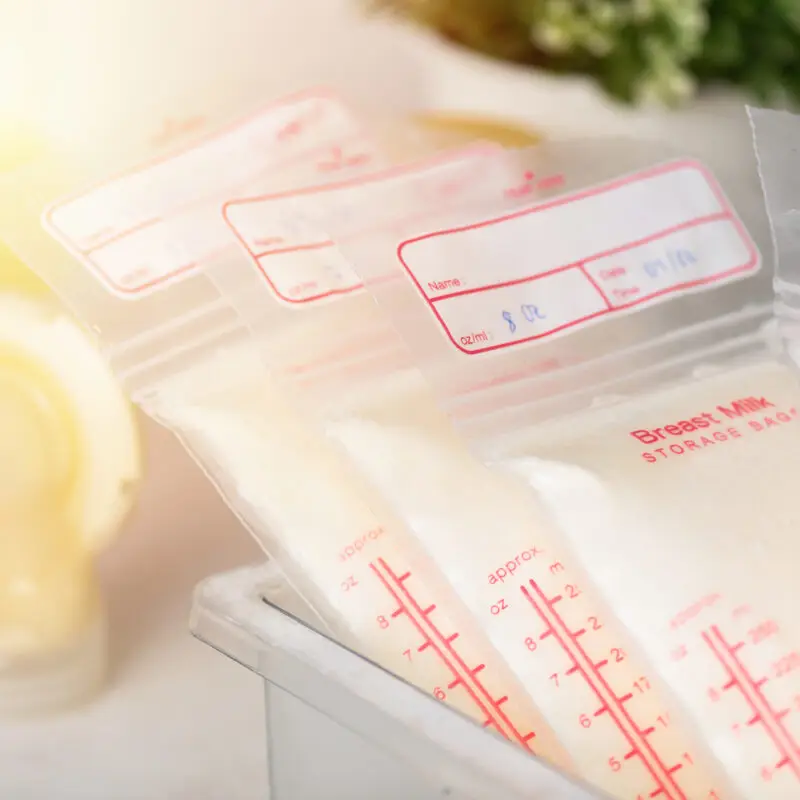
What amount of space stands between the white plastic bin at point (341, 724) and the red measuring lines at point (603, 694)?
1.4 inches

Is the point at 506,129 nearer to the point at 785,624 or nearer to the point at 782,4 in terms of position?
the point at 782,4

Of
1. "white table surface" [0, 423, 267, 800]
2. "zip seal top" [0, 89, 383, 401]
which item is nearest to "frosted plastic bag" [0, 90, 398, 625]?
"zip seal top" [0, 89, 383, 401]

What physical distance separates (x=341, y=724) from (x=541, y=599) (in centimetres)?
7

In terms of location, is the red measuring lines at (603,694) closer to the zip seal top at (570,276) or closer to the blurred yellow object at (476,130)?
the zip seal top at (570,276)

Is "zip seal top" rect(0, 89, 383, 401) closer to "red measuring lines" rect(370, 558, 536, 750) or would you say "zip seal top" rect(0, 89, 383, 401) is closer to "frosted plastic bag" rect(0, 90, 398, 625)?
"frosted plastic bag" rect(0, 90, 398, 625)

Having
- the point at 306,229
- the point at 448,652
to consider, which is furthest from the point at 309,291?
the point at 448,652

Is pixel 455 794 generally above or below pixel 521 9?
below

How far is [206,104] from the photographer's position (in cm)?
50

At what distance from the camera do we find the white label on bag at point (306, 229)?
0.35 meters

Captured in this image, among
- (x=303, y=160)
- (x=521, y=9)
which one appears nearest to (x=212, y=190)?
(x=303, y=160)

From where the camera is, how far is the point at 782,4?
405mm

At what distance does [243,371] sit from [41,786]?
0.60 ft

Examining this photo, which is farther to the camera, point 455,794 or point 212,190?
point 212,190

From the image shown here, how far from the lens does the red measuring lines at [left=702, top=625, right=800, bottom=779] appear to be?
10.9 inches
